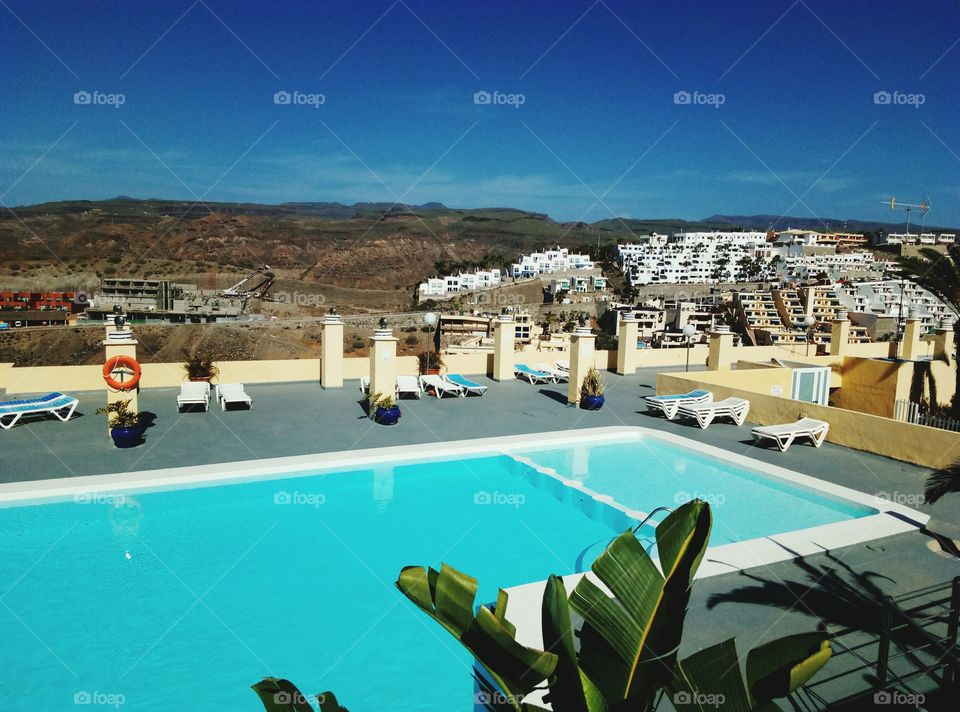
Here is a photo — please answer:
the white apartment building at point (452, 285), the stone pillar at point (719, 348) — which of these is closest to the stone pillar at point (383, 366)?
the stone pillar at point (719, 348)

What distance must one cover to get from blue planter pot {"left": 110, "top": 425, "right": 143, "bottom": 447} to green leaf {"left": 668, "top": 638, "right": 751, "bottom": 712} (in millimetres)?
8588

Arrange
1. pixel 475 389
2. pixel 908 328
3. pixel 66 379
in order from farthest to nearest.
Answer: pixel 908 328, pixel 475 389, pixel 66 379

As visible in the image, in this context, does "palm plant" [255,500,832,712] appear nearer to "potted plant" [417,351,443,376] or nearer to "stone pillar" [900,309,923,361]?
"potted plant" [417,351,443,376]

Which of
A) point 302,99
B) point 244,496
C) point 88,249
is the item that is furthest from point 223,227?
point 244,496

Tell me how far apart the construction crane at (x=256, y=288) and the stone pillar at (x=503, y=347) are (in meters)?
54.1

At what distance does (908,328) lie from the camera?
64.2 feet

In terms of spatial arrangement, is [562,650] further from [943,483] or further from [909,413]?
[909,413]

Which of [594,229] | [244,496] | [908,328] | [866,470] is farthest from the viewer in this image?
[594,229]

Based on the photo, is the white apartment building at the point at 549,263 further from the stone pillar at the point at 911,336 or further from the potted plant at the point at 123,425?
the potted plant at the point at 123,425

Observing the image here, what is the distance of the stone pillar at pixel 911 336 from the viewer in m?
19.4

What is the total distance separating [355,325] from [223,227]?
3635 centimetres

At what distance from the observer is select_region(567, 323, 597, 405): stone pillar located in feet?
39.8

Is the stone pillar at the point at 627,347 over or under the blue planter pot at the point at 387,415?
over

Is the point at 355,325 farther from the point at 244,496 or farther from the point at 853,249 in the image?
the point at 853,249
